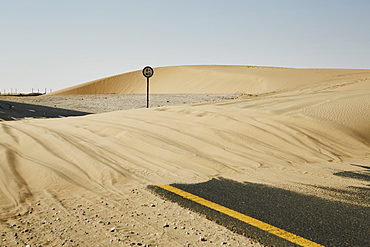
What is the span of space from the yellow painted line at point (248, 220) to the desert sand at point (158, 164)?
0.96 feet

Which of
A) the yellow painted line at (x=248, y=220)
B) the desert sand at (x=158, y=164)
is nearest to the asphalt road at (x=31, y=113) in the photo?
the desert sand at (x=158, y=164)

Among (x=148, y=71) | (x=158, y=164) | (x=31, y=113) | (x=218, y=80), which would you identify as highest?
(x=148, y=71)

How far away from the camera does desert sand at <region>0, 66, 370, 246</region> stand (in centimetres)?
296

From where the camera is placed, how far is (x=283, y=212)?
334 cm

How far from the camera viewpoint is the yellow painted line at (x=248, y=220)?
2695mm

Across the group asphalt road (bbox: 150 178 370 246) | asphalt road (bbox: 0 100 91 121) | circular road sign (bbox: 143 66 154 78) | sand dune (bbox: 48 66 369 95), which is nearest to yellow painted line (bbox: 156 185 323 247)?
asphalt road (bbox: 150 178 370 246)

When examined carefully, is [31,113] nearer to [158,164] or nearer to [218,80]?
[158,164]

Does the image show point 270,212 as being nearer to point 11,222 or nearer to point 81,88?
point 11,222

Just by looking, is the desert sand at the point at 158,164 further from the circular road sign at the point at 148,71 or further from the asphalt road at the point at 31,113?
the circular road sign at the point at 148,71

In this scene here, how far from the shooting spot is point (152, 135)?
706 cm

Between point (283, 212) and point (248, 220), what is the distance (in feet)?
1.44

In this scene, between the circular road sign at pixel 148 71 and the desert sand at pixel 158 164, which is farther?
the circular road sign at pixel 148 71

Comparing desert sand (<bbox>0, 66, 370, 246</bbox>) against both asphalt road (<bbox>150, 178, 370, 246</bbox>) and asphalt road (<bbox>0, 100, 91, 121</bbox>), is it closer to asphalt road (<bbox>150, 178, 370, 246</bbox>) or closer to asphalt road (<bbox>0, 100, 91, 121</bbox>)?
asphalt road (<bbox>150, 178, 370, 246</bbox>)

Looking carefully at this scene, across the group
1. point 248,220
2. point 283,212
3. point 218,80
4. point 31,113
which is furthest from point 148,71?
point 218,80
